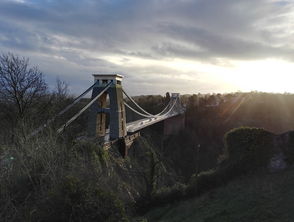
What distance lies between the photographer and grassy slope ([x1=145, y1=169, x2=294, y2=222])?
640 centimetres

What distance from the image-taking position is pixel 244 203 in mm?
7336

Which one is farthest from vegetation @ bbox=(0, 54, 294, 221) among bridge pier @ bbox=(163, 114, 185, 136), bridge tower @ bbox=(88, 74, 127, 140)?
bridge pier @ bbox=(163, 114, 185, 136)

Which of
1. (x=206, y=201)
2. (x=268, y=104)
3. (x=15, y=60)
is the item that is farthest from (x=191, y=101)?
(x=206, y=201)

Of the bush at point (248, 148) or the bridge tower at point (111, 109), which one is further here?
the bridge tower at point (111, 109)

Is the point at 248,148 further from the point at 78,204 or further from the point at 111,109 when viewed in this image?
the point at 111,109

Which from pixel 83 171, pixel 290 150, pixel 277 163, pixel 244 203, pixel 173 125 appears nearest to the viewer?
pixel 83 171

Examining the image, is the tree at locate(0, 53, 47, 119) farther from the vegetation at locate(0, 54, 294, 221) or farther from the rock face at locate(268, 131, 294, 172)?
the rock face at locate(268, 131, 294, 172)

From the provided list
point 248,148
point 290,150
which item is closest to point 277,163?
point 290,150

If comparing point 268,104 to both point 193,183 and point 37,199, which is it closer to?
point 193,183

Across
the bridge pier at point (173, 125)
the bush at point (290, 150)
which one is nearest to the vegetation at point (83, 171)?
the bush at point (290, 150)

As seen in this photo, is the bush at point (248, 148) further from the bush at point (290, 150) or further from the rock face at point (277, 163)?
the bush at point (290, 150)

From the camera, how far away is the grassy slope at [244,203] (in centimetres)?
640

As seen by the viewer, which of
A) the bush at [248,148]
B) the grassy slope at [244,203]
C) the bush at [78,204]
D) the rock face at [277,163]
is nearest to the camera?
the bush at [78,204]

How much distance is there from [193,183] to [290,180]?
3456 mm
